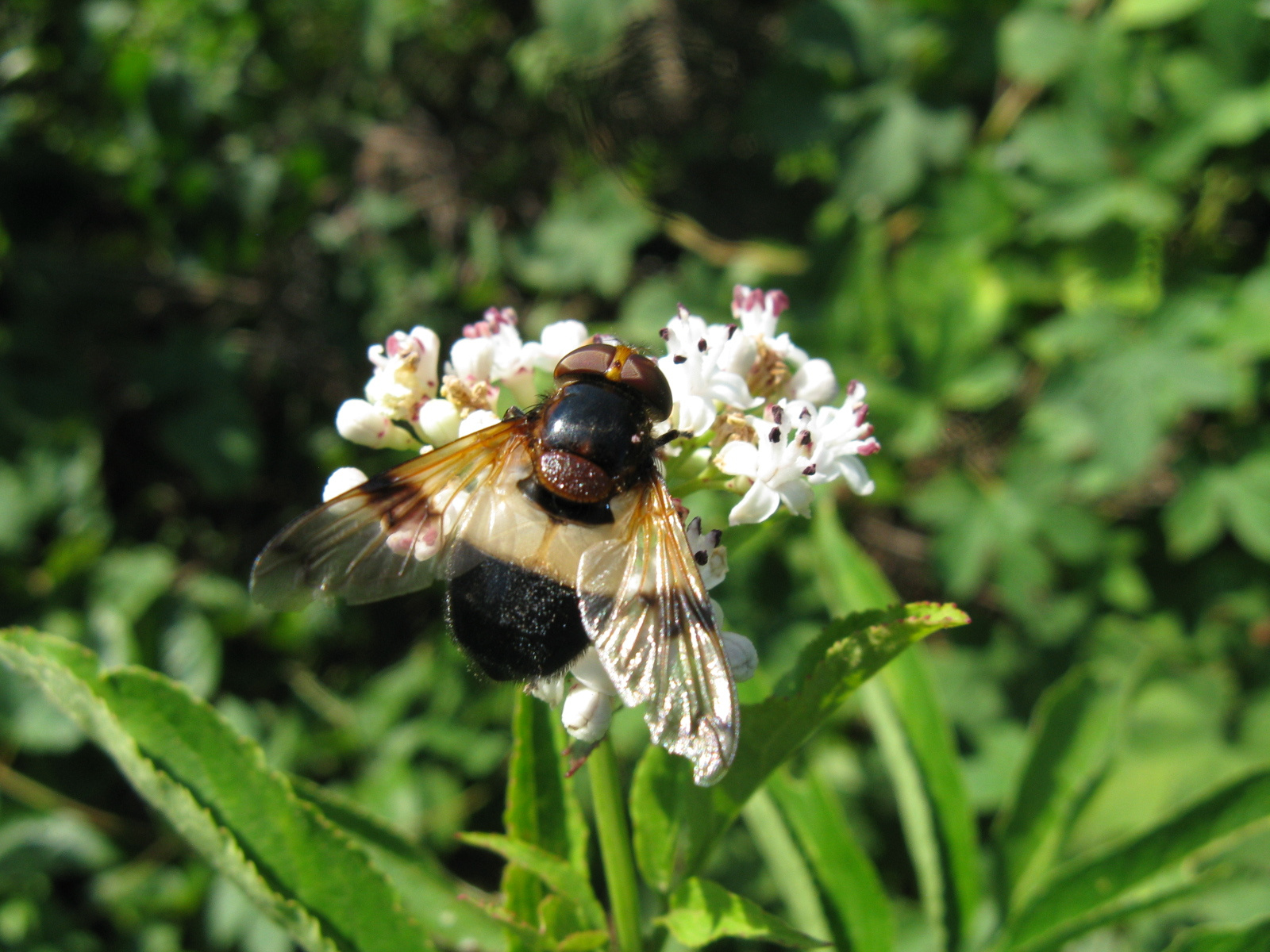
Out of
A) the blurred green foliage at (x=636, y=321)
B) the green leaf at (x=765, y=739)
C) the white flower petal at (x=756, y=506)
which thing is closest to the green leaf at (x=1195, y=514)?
the blurred green foliage at (x=636, y=321)

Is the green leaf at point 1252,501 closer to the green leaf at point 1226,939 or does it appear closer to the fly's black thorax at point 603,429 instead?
the green leaf at point 1226,939

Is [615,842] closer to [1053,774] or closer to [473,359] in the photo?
[473,359]

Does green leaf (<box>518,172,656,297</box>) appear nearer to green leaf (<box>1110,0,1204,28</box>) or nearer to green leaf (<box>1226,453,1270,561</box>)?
green leaf (<box>1110,0,1204,28</box>)

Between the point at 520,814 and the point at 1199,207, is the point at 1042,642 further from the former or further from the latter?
the point at 520,814

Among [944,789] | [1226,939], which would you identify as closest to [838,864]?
[944,789]

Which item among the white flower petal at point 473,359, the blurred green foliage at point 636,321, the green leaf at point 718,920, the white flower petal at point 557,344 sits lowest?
Answer: the green leaf at point 718,920

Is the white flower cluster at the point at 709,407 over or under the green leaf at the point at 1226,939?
over
